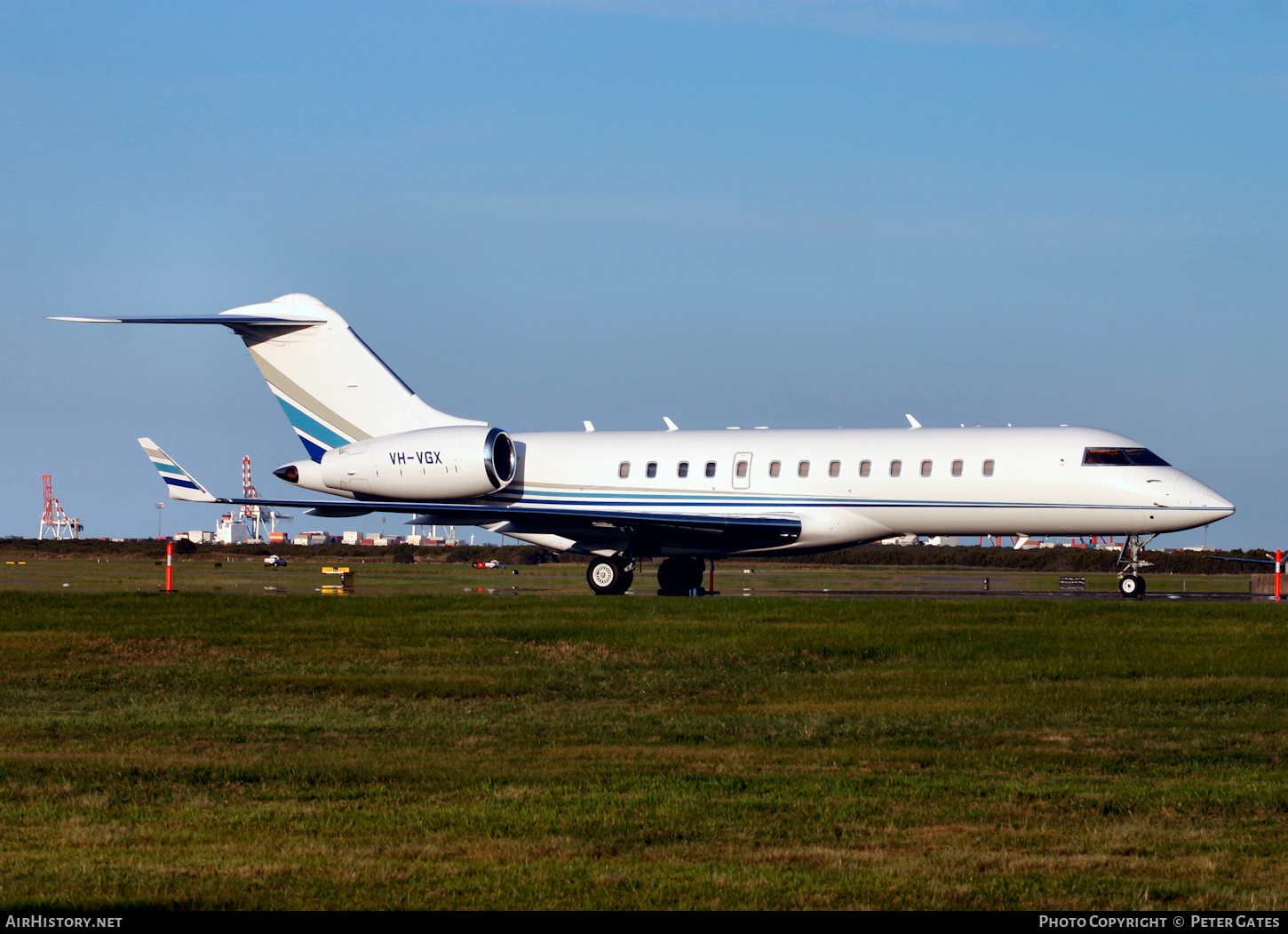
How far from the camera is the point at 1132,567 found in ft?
94.6

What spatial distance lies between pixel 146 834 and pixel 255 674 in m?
9.35

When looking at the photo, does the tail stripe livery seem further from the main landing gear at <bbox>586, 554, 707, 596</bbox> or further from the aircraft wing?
the main landing gear at <bbox>586, 554, 707, 596</bbox>

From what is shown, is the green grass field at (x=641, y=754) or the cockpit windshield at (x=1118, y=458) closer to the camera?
the green grass field at (x=641, y=754)

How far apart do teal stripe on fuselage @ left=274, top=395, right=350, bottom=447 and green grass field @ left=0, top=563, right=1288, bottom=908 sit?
9.20 m

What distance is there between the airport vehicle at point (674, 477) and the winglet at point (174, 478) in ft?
0.14

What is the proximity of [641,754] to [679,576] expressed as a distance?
18.7 metres

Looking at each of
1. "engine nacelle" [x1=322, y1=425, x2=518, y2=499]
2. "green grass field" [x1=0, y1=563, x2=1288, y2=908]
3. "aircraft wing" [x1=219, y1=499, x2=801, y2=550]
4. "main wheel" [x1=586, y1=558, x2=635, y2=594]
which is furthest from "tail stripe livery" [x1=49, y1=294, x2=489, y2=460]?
"green grass field" [x1=0, y1=563, x2=1288, y2=908]

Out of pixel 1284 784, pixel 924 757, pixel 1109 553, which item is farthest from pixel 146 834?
pixel 1109 553

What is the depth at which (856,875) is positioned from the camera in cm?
767

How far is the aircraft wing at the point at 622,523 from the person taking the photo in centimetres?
2908

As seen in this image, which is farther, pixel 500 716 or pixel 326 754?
pixel 500 716

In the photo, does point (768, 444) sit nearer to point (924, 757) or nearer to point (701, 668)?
point (701, 668)

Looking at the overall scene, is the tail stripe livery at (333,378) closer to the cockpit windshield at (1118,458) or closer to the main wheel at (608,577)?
the main wheel at (608,577)

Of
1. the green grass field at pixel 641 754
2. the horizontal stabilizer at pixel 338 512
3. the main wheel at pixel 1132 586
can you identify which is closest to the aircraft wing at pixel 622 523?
the horizontal stabilizer at pixel 338 512
